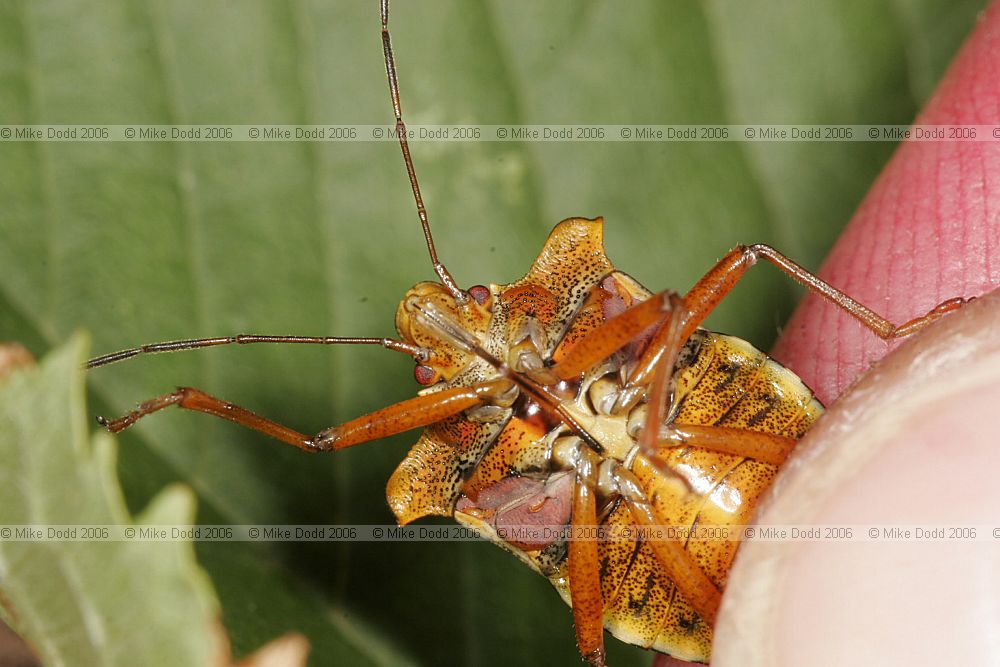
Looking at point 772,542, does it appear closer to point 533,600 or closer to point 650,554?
point 650,554

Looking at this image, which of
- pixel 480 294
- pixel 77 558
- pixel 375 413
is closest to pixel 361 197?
pixel 480 294

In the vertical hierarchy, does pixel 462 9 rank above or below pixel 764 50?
above

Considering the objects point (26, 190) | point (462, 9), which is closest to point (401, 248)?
point (462, 9)

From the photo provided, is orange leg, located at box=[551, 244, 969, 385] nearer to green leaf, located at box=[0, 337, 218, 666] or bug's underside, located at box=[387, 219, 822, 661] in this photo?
bug's underside, located at box=[387, 219, 822, 661]

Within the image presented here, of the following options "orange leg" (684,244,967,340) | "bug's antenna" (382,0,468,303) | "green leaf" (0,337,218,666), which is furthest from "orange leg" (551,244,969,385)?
"green leaf" (0,337,218,666)

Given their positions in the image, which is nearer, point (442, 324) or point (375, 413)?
point (375, 413)

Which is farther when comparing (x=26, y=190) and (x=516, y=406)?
(x=26, y=190)

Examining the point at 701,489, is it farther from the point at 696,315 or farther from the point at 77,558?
the point at 77,558

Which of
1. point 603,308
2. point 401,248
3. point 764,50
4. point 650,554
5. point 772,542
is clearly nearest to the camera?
point 772,542
